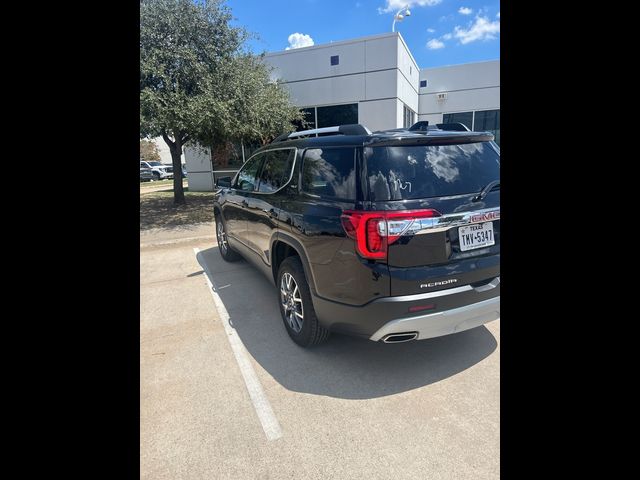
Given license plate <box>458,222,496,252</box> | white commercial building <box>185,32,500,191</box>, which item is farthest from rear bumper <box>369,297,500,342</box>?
white commercial building <box>185,32,500,191</box>

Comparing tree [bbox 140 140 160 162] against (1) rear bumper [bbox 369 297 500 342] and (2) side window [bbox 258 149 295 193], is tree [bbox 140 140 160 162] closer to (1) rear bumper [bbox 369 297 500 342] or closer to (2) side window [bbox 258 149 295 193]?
(2) side window [bbox 258 149 295 193]

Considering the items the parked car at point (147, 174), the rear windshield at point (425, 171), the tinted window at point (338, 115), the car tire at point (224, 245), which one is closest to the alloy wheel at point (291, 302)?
the rear windshield at point (425, 171)

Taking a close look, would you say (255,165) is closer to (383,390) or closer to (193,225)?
(383,390)

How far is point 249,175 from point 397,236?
2.95 meters

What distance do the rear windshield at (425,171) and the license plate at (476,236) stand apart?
0.27 m

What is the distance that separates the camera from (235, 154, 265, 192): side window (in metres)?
4.42

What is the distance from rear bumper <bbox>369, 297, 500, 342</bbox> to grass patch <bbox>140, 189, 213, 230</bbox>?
804 centimetres

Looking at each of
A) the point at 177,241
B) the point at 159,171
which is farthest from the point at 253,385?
the point at 159,171

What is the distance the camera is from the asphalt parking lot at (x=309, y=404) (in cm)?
198

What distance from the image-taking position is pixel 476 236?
2.52 meters

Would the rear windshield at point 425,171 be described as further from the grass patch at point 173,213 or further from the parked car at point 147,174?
the parked car at point 147,174

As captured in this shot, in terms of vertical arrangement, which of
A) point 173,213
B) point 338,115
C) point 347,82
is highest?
point 347,82

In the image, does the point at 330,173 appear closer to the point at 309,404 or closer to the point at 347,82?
the point at 309,404
